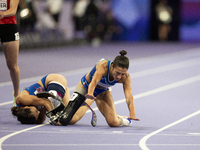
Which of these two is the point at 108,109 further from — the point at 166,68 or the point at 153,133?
the point at 166,68

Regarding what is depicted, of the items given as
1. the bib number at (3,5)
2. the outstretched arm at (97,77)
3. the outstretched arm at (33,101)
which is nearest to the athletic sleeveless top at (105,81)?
the outstretched arm at (97,77)

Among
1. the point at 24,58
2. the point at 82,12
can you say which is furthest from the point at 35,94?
the point at 82,12

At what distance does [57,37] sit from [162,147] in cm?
1479

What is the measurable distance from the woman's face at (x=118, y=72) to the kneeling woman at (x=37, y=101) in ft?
3.47

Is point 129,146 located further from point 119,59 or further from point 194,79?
point 194,79

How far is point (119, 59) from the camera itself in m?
5.36

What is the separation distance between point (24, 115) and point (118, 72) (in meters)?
1.42

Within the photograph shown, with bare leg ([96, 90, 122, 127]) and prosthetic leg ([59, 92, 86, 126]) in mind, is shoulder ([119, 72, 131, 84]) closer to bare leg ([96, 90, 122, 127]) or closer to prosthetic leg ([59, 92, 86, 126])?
bare leg ([96, 90, 122, 127])

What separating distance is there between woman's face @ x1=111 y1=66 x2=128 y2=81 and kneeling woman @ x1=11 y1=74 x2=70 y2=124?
3.47 ft

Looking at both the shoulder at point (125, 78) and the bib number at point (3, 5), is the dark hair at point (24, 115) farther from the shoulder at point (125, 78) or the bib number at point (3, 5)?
the bib number at point (3, 5)

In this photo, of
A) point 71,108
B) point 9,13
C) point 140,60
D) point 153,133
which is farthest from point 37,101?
point 140,60

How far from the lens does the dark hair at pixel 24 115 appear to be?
223 inches

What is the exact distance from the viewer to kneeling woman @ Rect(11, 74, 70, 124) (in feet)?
18.7

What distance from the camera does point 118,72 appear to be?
210 inches
